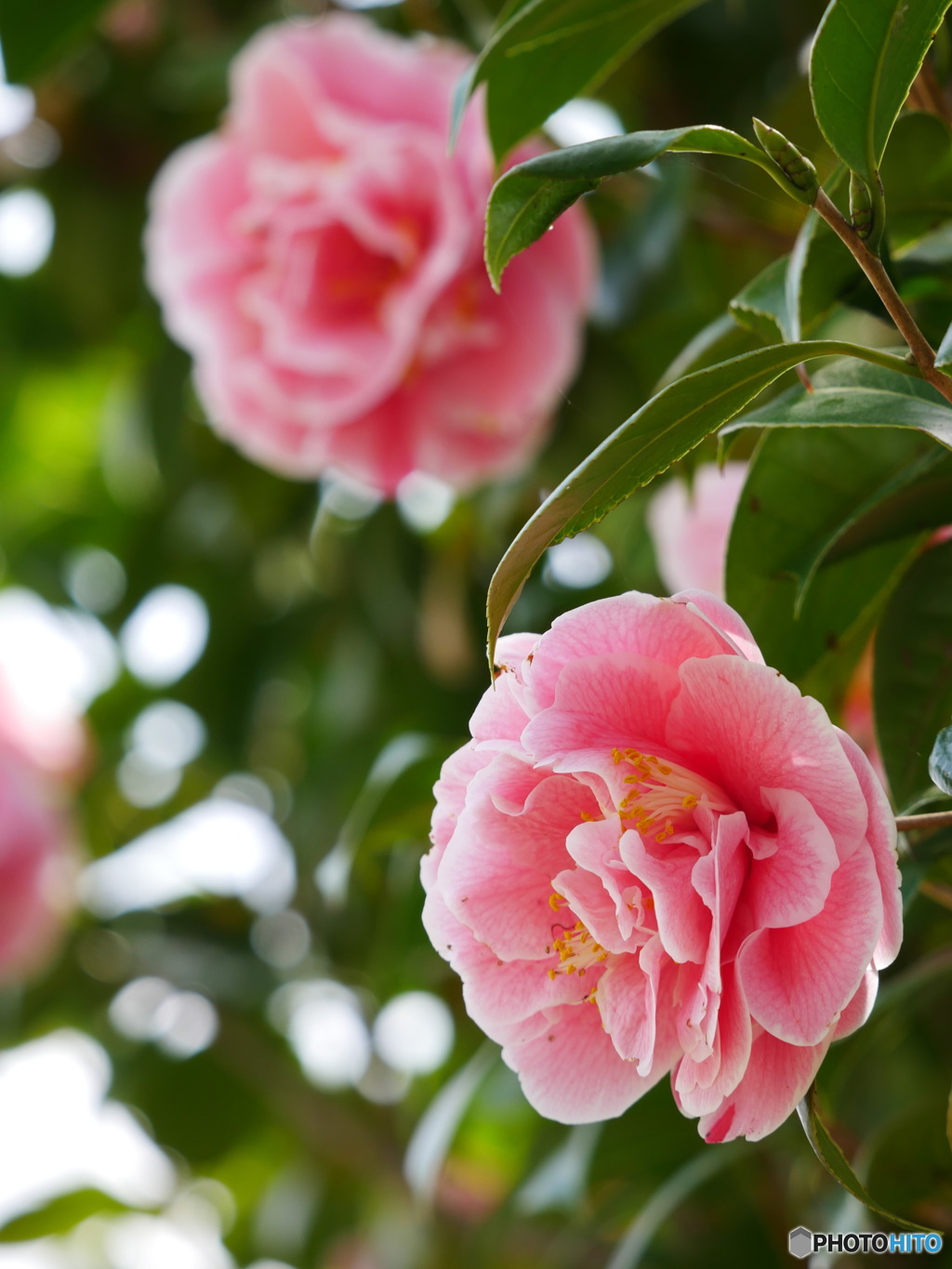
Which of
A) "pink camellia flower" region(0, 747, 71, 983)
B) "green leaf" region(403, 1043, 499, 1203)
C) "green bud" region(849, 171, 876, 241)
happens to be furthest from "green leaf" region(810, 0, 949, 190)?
"pink camellia flower" region(0, 747, 71, 983)

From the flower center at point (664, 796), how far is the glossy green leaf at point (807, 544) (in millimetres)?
99

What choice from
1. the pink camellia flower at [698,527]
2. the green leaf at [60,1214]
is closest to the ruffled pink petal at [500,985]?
the pink camellia flower at [698,527]

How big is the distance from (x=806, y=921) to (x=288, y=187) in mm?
564

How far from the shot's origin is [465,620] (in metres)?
1.04

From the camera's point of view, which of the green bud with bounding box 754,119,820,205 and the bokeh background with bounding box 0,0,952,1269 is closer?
the green bud with bounding box 754,119,820,205

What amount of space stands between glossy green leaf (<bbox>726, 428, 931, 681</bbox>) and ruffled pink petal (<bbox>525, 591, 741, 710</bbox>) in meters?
0.10

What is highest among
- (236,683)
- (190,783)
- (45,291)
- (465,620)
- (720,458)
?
(720,458)

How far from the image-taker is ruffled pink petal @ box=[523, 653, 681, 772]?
1.01 ft

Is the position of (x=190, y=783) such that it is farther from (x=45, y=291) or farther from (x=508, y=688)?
(x=508, y=688)

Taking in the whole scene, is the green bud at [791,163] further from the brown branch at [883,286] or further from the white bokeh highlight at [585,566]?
the white bokeh highlight at [585,566]

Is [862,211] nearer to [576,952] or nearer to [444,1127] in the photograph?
[576,952]

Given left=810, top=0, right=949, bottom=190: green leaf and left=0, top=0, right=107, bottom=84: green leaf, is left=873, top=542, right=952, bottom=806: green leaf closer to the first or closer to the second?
left=810, top=0, right=949, bottom=190: green leaf

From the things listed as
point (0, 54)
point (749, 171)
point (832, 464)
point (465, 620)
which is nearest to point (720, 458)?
point (832, 464)

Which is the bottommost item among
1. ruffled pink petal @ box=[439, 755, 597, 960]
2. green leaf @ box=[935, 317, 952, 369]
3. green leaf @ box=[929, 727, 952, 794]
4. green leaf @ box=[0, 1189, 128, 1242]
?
green leaf @ box=[0, 1189, 128, 1242]
